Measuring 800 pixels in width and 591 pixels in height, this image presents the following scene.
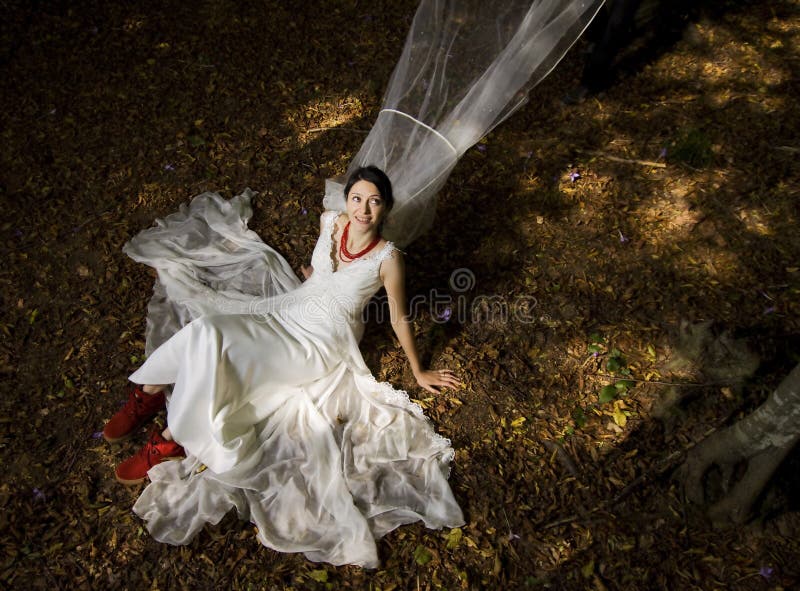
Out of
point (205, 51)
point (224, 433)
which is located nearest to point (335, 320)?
point (224, 433)

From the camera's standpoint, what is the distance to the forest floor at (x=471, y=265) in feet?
9.82

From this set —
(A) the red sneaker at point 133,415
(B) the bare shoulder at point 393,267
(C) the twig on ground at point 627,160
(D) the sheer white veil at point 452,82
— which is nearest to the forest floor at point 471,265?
(C) the twig on ground at point 627,160

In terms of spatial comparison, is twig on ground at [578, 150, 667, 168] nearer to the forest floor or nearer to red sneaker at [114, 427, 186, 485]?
the forest floor

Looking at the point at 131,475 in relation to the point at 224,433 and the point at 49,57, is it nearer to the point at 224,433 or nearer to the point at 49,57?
the point at 224,433

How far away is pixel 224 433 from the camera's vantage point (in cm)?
299

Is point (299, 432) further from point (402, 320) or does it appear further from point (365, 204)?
point (365, 204)

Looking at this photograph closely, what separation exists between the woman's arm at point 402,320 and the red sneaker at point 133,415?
5.30 feet

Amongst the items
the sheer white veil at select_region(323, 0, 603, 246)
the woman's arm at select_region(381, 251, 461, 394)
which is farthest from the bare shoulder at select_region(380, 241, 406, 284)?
the sheer white veil at select_region(323, 0, 603, 246)

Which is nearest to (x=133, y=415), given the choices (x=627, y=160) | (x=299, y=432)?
(x=299, y=432)

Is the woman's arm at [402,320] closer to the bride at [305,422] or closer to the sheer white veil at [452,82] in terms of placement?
the bride at [305,422]

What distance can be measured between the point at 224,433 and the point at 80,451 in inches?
46.5

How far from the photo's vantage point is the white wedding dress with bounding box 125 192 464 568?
2953 mm

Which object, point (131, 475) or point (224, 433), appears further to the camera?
point (131, 475)

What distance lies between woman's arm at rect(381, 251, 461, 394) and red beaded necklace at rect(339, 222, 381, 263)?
142 millimetres
